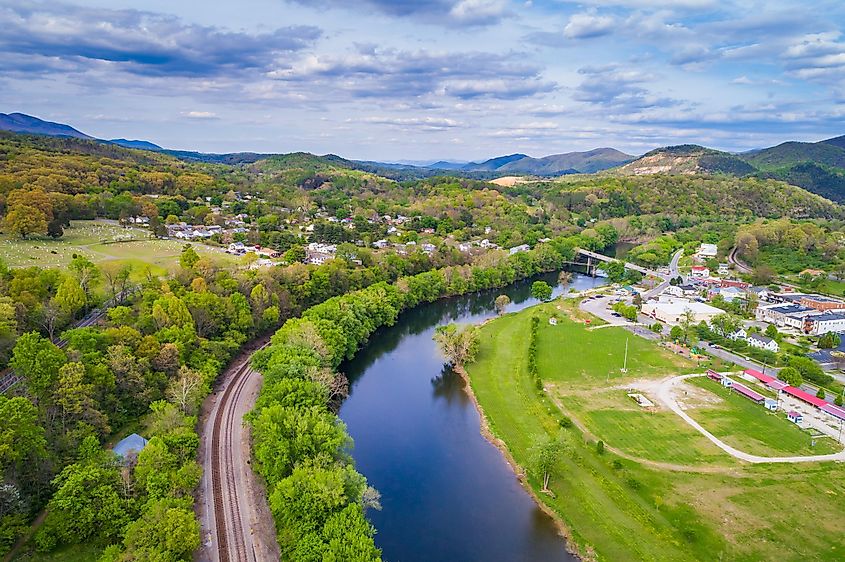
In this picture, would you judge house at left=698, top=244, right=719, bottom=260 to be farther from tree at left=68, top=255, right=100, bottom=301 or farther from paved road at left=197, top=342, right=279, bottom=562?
tree at left=68, top=255, right=100, bottom=301

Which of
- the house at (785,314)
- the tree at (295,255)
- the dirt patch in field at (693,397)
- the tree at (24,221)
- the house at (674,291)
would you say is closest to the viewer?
the dirt patch in field at (693,397)

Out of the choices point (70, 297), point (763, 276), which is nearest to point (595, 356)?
point (70, 297)

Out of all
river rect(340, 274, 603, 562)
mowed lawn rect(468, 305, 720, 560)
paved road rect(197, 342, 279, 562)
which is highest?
paved road rect(197, 342, 279, 562)

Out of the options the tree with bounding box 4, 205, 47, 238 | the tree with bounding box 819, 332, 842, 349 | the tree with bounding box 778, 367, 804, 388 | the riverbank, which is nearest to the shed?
the riverbank

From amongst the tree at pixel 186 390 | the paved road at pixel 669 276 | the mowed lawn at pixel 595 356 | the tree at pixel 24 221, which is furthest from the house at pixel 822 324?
the tree at pixel 24 221

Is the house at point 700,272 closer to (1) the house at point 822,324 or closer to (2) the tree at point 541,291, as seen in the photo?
(1) the house at point 822,324

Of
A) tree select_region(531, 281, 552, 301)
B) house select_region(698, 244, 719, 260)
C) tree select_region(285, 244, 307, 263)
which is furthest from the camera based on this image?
house select_region(698, 244, 719, 260)
